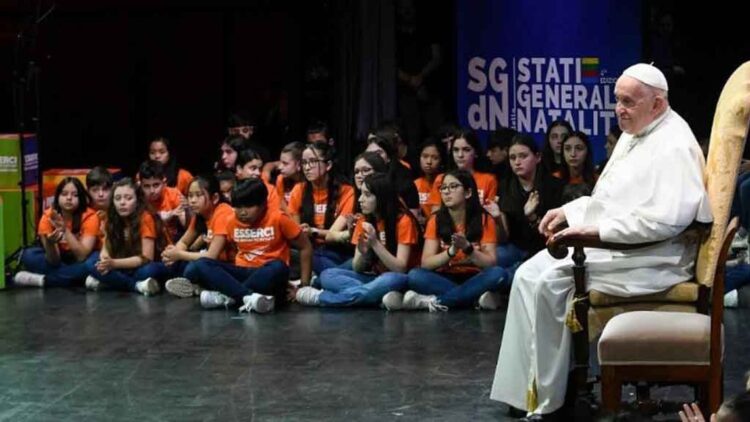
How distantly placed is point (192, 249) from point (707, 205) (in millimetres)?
4350

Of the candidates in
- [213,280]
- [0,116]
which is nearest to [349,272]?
[213,280]

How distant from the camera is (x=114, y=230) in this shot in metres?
9.56

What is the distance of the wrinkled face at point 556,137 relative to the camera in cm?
954

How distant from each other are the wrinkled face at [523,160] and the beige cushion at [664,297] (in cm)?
320

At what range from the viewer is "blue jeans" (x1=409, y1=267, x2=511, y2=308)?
28.4 ft

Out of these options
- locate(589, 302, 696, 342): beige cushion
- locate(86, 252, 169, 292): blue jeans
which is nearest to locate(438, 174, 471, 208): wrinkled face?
locate(86, 252, 169, 292): blue jeans

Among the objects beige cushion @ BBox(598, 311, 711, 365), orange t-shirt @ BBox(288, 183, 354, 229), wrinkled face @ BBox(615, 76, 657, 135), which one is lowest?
beige cushion @ BBox(598, 311, 711, 365)

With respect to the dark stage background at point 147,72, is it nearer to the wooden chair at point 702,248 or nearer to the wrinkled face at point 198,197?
the wrinkled face at point 198,197

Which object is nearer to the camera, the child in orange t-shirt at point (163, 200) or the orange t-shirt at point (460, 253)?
the orange t-shirt at point (460, 253)


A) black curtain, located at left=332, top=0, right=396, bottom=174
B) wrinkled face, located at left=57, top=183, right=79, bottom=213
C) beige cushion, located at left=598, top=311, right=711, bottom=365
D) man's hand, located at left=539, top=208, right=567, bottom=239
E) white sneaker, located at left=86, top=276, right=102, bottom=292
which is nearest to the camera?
beige cushion, located at left=598, top=311, right=711, bottom=365

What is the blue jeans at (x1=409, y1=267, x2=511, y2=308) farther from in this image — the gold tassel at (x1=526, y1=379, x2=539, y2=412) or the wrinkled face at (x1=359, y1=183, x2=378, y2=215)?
the gold tassel at (x1=526, y1=379, x2=539, y2=412)

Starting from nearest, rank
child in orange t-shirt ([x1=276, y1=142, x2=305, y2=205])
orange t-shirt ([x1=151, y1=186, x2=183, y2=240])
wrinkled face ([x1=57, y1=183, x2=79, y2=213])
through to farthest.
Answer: wrinkled face ([x1=57, y1=183, x2=79, y2=213]) < child in orange t-shirt ([x1=276, y1=142, x2=305, y2=205]) < orange t-shirt ([x1=151, y1=186, x2=183, y2=240])

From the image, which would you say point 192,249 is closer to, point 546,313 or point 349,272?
point 349,272

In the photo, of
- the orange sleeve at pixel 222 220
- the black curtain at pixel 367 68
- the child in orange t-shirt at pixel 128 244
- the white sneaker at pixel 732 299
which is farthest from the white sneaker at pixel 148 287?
the white sneaker at pixel 732 299
